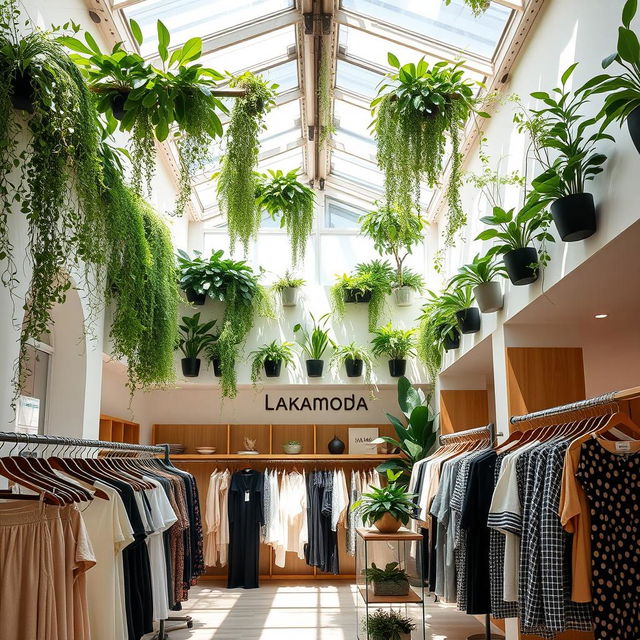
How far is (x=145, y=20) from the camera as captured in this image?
567 cm

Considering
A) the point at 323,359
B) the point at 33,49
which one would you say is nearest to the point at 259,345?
the point at 323,359

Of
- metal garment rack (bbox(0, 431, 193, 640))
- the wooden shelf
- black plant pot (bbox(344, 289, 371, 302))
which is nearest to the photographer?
metal garment rack (bbox(0, 431, 193, 640))

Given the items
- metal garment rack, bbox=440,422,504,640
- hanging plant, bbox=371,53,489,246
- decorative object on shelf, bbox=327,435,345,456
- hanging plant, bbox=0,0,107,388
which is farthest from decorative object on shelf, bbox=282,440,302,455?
hanging plant, bbox=0,0,107,388

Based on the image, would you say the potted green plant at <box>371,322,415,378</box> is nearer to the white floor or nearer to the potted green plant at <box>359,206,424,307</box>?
the potted green plant at <box>359,206,424,307</box>

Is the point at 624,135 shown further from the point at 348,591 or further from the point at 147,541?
the point at 348,591

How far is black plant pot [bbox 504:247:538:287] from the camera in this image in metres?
4.02

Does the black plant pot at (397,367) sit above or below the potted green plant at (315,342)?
below

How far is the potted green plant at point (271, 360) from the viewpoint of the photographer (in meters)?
7.62

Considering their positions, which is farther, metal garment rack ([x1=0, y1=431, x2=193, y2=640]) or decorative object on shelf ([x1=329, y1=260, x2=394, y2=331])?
decorative object on shelf ([x1=329, y1=260, x2=394, y2=331])

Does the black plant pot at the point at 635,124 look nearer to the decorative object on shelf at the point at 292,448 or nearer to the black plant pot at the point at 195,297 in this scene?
the black plant pot at the point at 195,297

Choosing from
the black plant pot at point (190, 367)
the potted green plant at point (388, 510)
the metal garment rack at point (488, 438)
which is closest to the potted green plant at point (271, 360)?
the black plant pot at point (190, 367)

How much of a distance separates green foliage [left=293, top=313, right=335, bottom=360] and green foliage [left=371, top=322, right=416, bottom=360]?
522 mm

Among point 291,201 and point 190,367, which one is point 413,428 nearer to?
point 190,367

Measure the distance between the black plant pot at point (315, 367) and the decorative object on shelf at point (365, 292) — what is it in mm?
637
